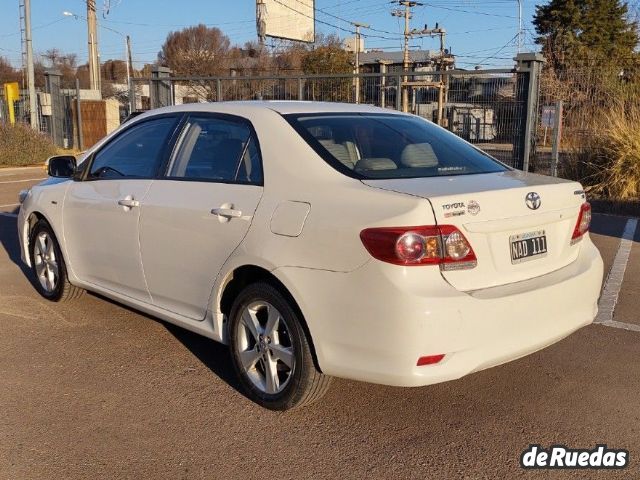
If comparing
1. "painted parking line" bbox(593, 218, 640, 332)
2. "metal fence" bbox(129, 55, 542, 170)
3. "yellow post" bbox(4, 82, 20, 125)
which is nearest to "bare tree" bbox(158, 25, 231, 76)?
"yellow post" bbox(4, 82, 20, 125)

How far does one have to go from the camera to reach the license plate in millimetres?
3443

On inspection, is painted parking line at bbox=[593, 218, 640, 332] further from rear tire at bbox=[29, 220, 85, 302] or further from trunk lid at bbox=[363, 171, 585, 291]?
rear tire at bbox=[29, 220, 85, 302]

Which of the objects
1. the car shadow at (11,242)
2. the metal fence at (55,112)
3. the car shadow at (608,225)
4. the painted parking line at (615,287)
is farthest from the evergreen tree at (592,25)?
the car shadow at (11,242)

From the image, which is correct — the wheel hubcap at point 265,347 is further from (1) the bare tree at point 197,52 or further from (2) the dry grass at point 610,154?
(1) the bare tree at point 197,52

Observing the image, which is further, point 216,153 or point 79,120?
point 79,120

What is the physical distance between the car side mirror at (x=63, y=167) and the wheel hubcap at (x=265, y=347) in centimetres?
234

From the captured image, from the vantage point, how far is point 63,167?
5.43 m

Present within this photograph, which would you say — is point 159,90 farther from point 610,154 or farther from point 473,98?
point 610,154

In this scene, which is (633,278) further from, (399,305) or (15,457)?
(15,457)

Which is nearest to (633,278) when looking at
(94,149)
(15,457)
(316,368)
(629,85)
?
(316,368)

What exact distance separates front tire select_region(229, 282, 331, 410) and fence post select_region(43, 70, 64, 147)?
20.2 meters

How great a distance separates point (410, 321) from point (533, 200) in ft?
3.20

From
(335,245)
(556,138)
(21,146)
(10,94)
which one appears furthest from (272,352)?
(10,94)

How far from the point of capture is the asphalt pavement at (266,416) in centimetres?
328
